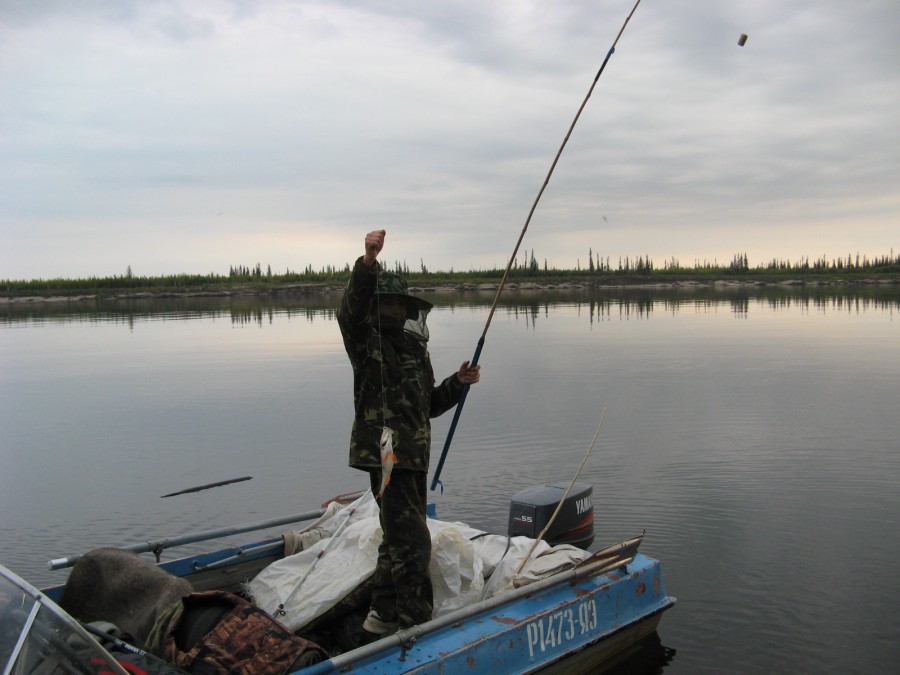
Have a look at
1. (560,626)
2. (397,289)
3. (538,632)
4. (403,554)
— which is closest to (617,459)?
(560,626)

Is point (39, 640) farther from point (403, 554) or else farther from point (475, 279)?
point (475, 279)

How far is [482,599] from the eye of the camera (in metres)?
4.89

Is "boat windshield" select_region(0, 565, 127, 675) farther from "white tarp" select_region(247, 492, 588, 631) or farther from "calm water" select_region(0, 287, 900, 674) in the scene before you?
"calm water" select_region(0, 287, 900, 674)

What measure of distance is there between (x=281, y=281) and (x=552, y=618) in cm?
7309

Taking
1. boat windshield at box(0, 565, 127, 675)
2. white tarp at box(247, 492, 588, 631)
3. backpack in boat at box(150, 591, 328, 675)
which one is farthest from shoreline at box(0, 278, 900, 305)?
boat windshield at box(0, 565, 127, 675)

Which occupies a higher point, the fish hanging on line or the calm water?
the fish hanging on line

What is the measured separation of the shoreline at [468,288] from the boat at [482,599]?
200ft

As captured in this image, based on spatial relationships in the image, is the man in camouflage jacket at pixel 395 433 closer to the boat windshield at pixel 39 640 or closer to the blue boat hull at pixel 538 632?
the blue boat hull at pixel 538 632

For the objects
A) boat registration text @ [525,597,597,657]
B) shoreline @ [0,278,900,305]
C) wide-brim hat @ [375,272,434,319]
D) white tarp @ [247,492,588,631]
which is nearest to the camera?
wide-brim hat @ [375,272,434,319]

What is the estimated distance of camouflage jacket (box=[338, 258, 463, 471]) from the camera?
423cm

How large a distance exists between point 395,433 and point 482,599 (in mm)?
1332

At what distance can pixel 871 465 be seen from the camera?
30.6 feet

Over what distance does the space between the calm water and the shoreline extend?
48.9 m

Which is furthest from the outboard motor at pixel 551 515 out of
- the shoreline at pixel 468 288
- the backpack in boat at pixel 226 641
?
the shoreline at pixel 468 288
